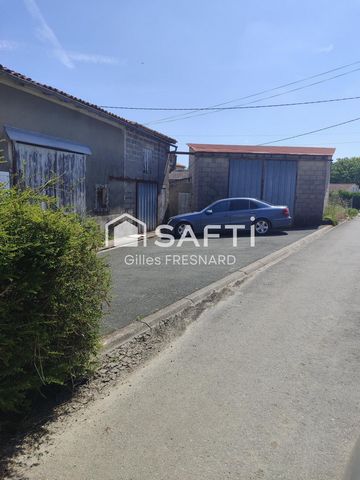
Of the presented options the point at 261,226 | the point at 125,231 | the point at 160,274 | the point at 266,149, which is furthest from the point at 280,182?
the point at 160,274

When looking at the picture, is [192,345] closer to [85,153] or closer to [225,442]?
[225,442]

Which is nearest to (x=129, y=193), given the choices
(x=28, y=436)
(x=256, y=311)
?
(x=256, y=311)

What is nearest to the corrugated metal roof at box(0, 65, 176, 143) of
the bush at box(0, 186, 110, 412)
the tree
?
the bush at box(0, 186, 110, 412)

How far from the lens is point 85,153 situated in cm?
1065

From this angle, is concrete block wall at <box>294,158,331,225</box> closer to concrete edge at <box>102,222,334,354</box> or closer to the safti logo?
the safti logo

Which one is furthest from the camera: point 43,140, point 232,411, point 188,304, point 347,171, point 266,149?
point 347,171

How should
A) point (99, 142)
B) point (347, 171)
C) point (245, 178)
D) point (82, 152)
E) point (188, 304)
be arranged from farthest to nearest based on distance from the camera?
point (347, 171), point (245, 178), point (99, 142), point (82, 152), point (188, 304)

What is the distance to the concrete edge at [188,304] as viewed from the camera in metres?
4.31

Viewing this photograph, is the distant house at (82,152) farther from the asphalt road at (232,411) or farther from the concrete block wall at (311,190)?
the concrete block wall at (311,190)

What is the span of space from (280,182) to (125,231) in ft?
26.2

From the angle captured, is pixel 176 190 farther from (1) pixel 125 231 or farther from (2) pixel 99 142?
(2) pixel 99 142

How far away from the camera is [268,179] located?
17.4 m

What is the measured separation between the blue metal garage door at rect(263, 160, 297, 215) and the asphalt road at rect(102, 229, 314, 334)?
18.2ft

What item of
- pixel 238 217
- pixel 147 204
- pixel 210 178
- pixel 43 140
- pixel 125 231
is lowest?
pixel 125 231
